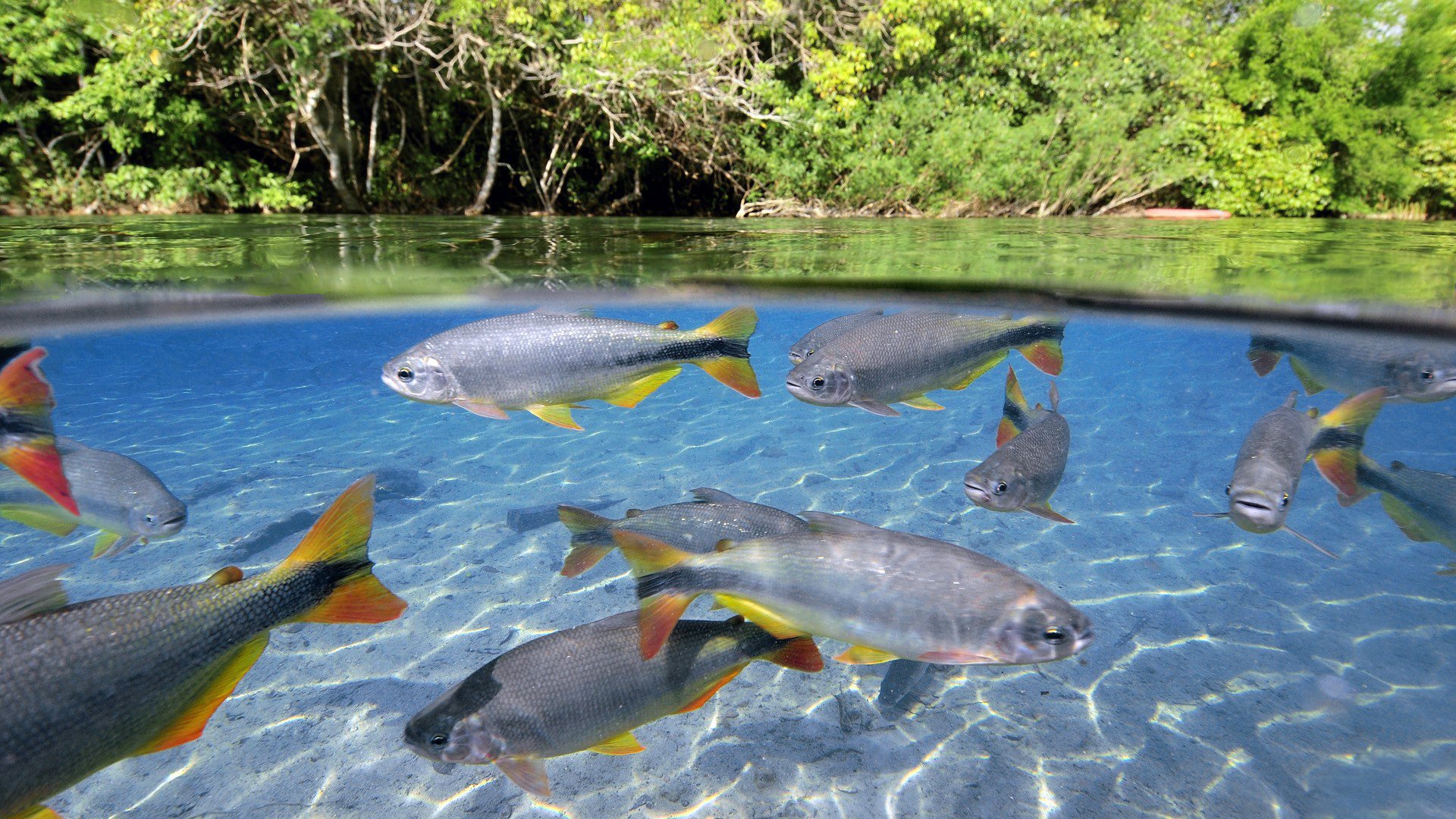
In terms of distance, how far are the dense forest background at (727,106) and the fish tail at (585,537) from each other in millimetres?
13448

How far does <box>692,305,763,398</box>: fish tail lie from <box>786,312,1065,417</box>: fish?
26 cm

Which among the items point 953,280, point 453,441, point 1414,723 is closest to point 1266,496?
point 1414,723

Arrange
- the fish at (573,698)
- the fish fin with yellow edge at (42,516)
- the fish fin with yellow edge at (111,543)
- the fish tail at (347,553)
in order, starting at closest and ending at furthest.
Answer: the fish tail at (347,553)
the fish at (573,698)
the fish fin with yellow edge at (42,516)
the fish fin with yellow edge at (111,543)

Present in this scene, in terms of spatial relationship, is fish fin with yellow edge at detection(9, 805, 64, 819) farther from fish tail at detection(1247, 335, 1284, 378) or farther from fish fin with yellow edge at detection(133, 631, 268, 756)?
fish tail at detection(1247, 335, 1284, 378)

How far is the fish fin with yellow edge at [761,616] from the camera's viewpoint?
250 cm

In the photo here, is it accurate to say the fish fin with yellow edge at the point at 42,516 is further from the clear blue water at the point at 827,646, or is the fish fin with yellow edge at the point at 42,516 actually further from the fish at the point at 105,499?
the clear blue water at the point at 827,646

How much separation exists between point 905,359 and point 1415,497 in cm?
346

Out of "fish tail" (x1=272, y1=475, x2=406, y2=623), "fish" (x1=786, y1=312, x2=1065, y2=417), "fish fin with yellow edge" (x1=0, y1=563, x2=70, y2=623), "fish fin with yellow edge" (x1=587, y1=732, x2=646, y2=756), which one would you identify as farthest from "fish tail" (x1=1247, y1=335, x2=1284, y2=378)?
"fish fin with yellow edge" (x1=0, y1=563, x2=70, y2=623)

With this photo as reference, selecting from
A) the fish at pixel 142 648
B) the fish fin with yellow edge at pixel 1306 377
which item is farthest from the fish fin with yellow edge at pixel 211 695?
the fish fin with yellow edge at pixel 1306 377

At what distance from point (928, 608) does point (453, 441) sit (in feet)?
33.4

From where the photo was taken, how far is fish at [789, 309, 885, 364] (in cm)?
447

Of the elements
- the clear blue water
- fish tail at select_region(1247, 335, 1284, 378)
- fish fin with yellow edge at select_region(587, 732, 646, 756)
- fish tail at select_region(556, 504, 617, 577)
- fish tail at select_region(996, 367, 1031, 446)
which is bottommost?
the clear blue water

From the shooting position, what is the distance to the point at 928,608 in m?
2.42

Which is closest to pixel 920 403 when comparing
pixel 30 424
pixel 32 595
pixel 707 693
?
pixel 707 693
